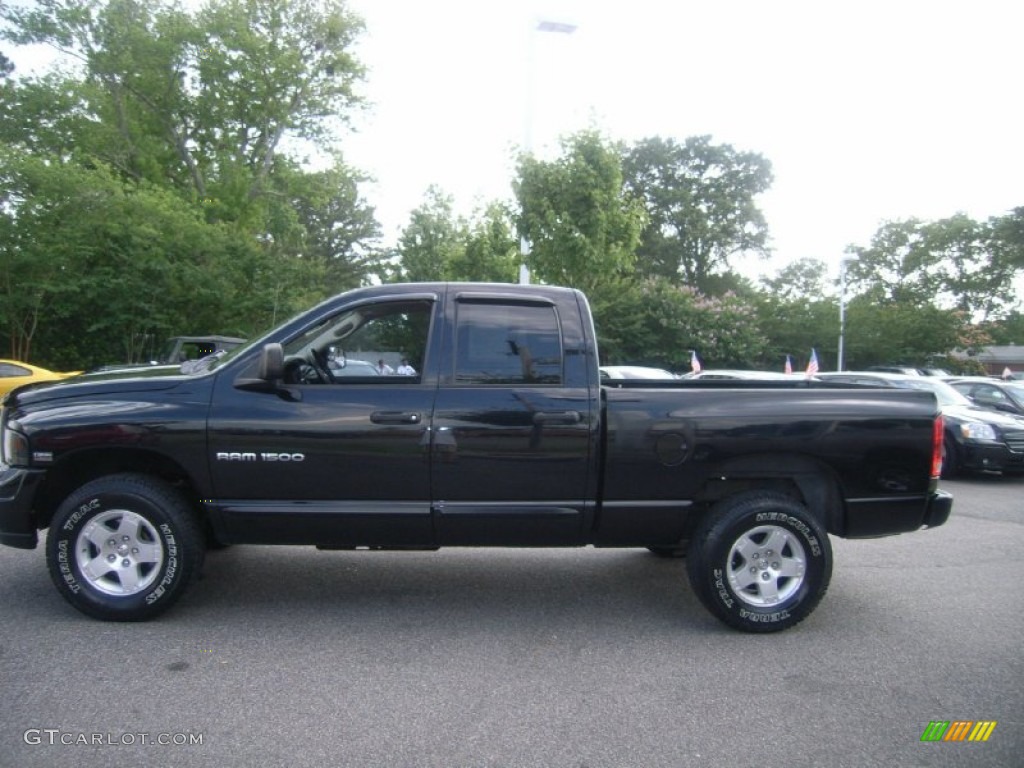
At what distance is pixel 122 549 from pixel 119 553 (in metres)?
0.03

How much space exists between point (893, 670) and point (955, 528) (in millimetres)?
4449

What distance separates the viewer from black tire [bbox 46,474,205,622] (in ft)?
14.3

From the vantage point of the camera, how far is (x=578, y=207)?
1836 centimetres

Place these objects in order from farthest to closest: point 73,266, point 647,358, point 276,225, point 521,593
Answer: point 276,225, point 647,358, point 73,266, point 521,593

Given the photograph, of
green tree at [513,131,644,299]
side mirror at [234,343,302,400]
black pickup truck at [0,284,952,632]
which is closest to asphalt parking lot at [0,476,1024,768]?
black pickup truck at [0,284,952,632]

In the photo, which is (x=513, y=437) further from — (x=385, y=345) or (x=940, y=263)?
(x=940, y=263)

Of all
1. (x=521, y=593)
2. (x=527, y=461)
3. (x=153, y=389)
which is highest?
(x=153, y=389)

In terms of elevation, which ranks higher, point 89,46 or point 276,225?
point 89,46

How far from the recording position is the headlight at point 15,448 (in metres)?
4.42

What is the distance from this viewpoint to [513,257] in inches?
1034

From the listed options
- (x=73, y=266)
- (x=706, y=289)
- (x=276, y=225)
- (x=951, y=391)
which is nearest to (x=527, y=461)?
(x=951, y=391)

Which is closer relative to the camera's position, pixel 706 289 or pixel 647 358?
pixel 647 358

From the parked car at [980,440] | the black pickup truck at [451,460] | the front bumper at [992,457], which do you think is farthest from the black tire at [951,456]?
the black pickup truck at [451,460]

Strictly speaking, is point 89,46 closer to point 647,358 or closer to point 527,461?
point 647,358
